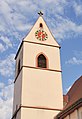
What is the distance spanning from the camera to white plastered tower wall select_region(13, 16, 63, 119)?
2414 cm

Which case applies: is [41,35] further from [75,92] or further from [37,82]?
[75,92]

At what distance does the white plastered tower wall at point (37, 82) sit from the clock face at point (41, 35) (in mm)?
302

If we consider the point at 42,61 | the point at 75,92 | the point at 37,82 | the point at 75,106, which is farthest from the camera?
the point at 42,61

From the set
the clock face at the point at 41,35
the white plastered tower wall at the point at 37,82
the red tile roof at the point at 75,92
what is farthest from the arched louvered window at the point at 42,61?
the red tile roof at the point at 75,92

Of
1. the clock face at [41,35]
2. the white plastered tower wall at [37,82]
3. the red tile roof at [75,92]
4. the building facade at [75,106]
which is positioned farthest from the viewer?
the clock face at [41,35]

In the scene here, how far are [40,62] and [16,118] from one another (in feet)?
18.5

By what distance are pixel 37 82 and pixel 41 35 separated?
5.32 m

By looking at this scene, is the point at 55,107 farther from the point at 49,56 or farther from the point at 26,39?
the point at 26,39

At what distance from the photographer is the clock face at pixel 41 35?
28.2 metres

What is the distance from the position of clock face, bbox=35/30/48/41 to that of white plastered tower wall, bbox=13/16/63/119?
302 millimetres

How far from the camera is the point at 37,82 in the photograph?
25.6 metres

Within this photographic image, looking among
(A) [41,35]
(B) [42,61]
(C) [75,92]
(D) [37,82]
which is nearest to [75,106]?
(C) [75,92]

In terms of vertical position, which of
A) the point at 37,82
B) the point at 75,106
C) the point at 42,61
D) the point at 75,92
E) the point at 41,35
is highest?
the point at 41,35

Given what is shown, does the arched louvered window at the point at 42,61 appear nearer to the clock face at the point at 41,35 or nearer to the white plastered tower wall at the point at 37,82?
the white plastered tower wall at the point at 37,82
